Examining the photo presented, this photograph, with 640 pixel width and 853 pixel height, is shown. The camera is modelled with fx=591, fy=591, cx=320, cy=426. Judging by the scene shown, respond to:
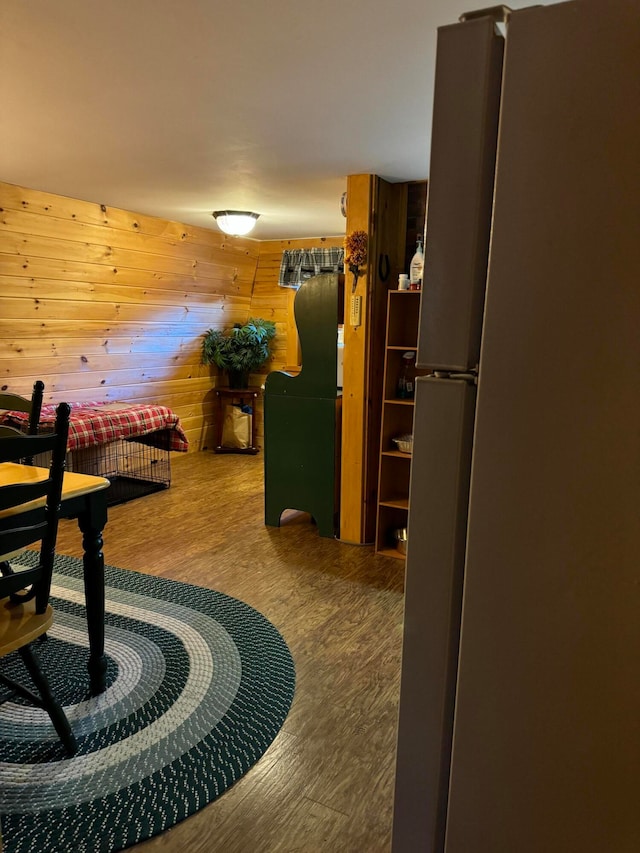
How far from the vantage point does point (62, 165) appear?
10.8 feet

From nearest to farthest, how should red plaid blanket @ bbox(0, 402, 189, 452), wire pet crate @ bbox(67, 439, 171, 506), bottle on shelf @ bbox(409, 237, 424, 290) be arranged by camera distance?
bottle on shelf @ bbox(409, 237, 424, 290) → red plaid blanket @ bbox(0, 402, 189, 452) → wire pet crate @ bbox(67, 439, 171, 506)

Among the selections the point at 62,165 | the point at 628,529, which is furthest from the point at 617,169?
the point at 62,165

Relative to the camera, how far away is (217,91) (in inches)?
84.7

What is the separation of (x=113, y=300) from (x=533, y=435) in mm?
4726

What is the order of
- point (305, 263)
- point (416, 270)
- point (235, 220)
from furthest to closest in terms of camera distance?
point (305, 263), point (235, 220), point (416, 270)

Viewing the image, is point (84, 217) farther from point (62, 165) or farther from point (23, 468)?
point (23, 468)

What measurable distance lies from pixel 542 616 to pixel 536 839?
255 millimetres

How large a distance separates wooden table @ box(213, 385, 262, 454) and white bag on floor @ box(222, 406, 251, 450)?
0.14 ft

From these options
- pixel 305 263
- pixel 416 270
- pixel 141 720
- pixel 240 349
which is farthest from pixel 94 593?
pixel 305 263

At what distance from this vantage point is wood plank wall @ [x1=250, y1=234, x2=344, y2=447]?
606 centimetres

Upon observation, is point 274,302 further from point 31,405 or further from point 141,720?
point 141,720

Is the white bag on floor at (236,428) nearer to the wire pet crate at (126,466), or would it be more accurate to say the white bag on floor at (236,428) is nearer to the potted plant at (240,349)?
the potted plant at (240,349)

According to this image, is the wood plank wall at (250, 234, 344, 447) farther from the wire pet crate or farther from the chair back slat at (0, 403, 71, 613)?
the chair back slat at (0, 403, 71, 613)

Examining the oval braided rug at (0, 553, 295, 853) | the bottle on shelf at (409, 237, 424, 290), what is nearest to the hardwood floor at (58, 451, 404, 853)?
the oval braided rug at (0, 553, 295, 853)
